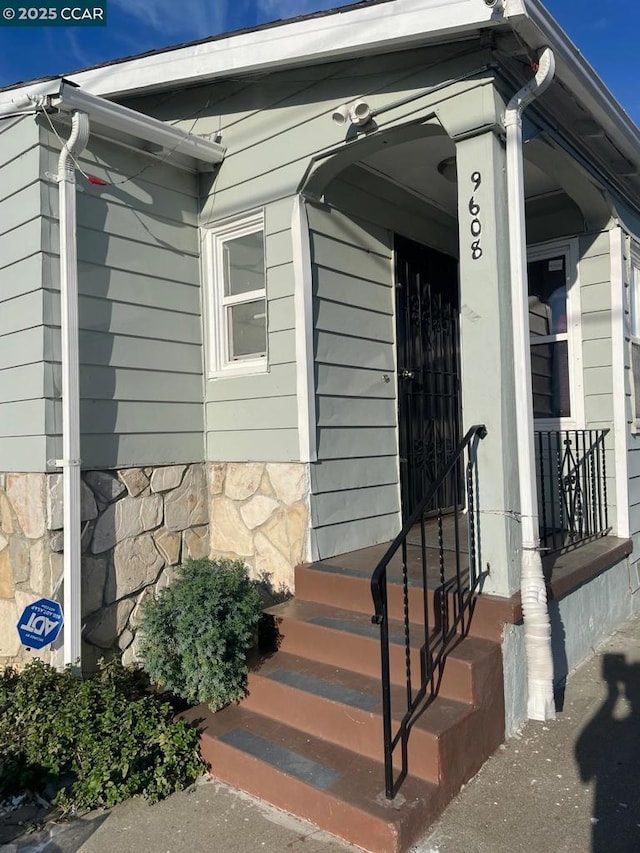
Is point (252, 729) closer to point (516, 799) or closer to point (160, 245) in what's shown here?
point (516, 799)

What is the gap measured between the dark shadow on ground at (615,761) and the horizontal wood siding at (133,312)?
9.50ft

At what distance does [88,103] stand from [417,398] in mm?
2991

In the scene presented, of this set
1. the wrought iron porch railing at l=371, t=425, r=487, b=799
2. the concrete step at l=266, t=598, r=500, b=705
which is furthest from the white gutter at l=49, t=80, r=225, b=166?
the concrete step at l=266, t=598, r=500, b=705

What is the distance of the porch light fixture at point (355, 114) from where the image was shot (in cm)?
359

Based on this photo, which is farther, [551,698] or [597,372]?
[597,372]

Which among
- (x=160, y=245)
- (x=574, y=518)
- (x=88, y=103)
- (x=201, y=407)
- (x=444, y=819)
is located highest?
(x=88, y=103)

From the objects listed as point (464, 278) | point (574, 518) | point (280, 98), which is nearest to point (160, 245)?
point (280, 98)

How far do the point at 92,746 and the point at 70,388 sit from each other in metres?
1.84

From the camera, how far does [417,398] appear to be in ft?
16.8

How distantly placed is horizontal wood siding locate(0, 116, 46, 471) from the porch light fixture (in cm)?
173

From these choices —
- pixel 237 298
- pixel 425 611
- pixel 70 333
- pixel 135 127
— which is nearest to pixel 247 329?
pixel 237 298

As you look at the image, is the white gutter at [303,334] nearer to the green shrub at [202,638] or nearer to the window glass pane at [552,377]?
the green shrub at [202,638]

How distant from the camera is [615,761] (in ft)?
9.71

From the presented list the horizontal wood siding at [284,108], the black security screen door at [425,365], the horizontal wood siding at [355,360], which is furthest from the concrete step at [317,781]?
the horizontal wood siding at [284,108]
